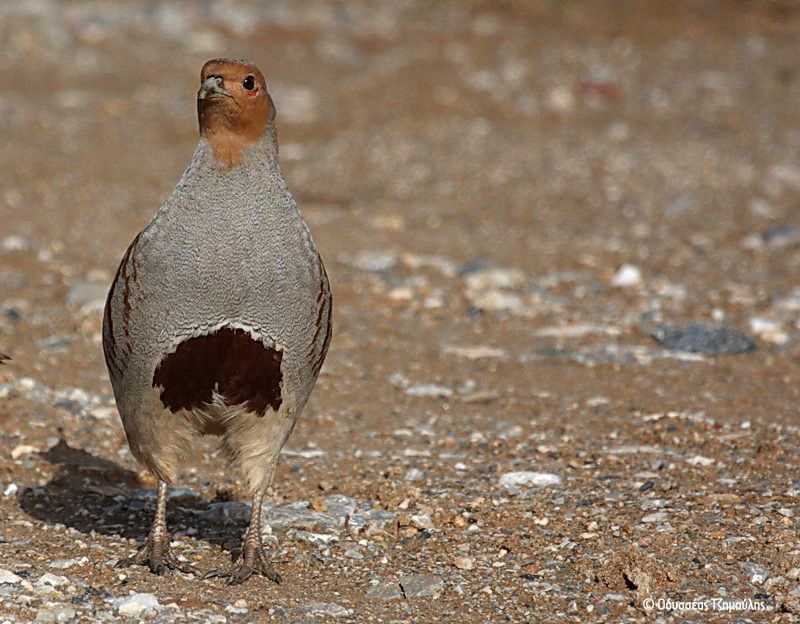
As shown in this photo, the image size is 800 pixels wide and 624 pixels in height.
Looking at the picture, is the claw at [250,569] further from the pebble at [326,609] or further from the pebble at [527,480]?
the pebble at [527,480]

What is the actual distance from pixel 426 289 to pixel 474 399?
1.79 metres

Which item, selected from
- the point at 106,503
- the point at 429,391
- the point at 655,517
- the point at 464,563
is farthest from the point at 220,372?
the point at 429,391

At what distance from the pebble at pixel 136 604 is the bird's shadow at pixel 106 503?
696 mm

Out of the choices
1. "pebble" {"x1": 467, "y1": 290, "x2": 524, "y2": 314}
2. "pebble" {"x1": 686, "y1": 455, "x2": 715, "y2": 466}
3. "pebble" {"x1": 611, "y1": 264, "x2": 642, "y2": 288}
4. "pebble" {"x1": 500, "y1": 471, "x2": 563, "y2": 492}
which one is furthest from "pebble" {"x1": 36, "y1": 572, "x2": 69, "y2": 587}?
"pebble" {"x1": 611, "y1": 264, "x2": 642, "y2": 288}

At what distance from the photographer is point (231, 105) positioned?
14.6 ft

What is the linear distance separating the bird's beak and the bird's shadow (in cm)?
182

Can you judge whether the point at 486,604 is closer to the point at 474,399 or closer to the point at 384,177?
the point at 474,399

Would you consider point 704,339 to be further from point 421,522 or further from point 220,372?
point 220,372

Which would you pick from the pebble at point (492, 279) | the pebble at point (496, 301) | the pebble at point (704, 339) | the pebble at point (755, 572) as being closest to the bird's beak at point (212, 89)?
the pebble at point (755, 572)

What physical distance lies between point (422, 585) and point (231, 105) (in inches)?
72.9

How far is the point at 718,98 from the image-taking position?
1358cm

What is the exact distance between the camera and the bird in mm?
4441

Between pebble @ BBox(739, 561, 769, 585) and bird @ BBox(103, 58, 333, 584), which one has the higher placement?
bird @ BBox(103, 58, 333, 584)

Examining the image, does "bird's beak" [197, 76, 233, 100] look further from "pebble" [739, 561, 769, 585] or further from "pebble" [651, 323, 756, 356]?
"pebble" [651, 323, 756, 356]
